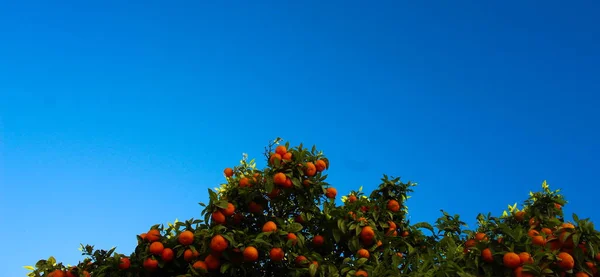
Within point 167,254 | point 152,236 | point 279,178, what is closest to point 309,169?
point 279,178

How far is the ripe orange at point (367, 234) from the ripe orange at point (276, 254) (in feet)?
4.07

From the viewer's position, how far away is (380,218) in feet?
27.0

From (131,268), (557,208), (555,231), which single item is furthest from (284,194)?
(557,208)

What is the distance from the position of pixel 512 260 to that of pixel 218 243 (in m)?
3.39

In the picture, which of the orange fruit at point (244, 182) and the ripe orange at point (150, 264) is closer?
the ripe orange at point (150, 264)

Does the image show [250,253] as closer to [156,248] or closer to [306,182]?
[306,182]

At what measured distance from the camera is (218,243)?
666cm

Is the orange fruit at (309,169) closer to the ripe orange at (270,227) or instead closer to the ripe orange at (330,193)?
the ripe orange at (330,193)

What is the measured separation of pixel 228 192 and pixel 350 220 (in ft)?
5.78

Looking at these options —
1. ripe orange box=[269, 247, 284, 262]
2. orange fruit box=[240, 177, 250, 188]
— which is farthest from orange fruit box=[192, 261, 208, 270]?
orange fruit box=[240, 177, 250, 188]

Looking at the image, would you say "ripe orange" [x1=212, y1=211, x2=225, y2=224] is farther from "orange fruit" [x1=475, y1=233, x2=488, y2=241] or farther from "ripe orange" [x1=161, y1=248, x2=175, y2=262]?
"orange fruit" [x1=475, y1=233, x2=488, y2=241]

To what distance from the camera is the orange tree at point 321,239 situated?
6500mm

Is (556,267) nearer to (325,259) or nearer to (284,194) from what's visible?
(325,259)

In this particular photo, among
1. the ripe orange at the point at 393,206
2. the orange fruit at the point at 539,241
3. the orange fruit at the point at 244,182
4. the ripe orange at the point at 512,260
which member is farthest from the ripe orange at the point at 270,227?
the orange fruit at the point at 539,241
